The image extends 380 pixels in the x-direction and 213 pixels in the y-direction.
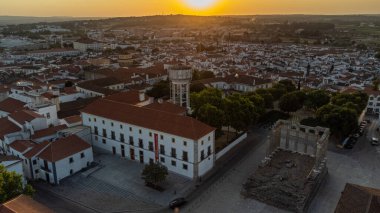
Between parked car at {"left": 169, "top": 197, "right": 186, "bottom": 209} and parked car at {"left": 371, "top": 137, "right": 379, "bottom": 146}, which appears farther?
parked car at {"left": 371, "top": 137, "right": 379, "bottom": 146}

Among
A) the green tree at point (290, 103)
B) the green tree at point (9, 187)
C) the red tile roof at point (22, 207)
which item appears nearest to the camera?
the red tile roof at point (22, 207)

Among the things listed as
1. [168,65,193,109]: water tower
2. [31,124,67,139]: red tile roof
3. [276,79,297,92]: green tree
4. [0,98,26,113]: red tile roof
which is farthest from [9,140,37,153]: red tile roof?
[276,79,297,92]: green tree

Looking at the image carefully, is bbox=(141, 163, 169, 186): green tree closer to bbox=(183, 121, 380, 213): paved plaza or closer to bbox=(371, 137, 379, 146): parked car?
bbox=(183, 121, 380, 213): paved plaza

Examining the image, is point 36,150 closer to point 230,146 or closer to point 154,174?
point 154,174

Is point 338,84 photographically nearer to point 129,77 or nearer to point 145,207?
point 129,77

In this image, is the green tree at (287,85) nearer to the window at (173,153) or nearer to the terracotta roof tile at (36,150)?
the window at (173,153)

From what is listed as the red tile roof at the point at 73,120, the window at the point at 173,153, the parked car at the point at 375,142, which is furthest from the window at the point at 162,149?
the parked car at the point at 375,142

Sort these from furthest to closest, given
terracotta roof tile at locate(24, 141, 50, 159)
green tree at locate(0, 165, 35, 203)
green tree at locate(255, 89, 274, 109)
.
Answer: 1. green tree at locate(255, 89, 274, 109)
2. terracotta roof tile at locate(24, 141, 50, 159)
3. green tree at locate(0, 165, 35, 203)

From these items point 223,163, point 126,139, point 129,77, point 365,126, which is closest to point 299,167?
point 223,163
